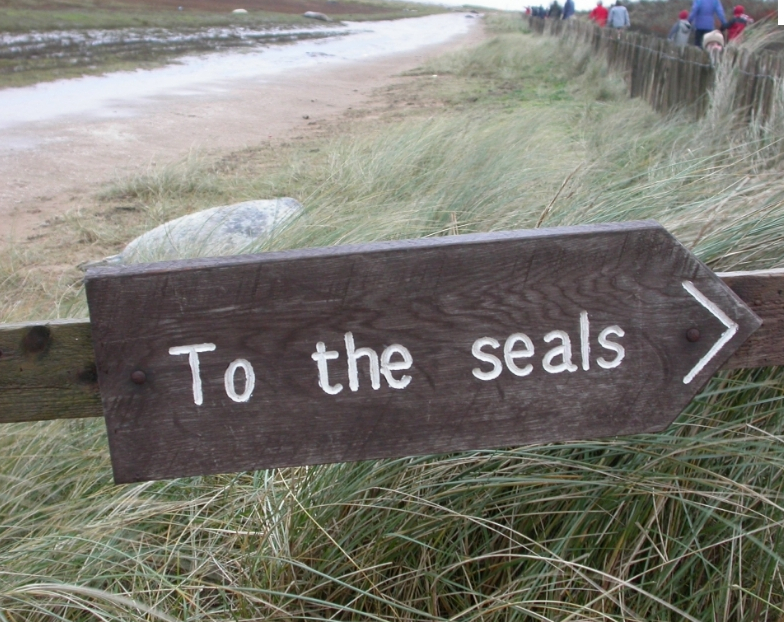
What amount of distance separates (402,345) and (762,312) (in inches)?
26.7

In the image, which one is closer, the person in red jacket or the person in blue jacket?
the person in blue jacket

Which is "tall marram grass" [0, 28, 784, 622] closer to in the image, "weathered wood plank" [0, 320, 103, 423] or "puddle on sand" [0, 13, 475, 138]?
"weathered wood plank" [0, 320, 103, 423]

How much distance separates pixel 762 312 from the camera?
1.53 metres

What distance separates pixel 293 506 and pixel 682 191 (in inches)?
73.2

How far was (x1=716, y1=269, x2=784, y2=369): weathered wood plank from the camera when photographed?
1506 millimetres

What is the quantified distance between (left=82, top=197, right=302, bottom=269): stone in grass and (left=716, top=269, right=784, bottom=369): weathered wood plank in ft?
8.64

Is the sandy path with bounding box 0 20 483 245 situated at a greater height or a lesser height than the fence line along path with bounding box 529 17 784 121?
lesser

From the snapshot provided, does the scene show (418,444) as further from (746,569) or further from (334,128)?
(334,128)

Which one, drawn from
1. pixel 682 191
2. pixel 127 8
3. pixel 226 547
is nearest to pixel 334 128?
pixel 682 191

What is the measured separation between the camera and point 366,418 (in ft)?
4.61

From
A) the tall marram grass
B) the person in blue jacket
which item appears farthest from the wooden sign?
the person in blue jacket

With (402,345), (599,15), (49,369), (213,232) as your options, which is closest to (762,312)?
(402,345)

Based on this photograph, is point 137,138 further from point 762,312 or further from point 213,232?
point 762,312

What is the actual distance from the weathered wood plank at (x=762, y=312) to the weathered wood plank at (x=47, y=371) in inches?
44.4
